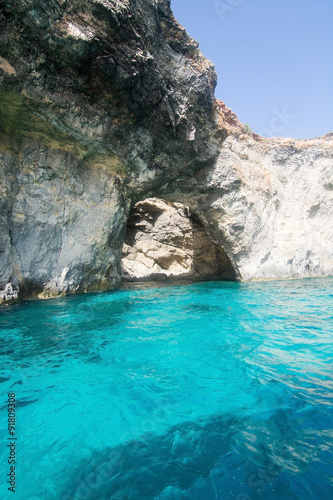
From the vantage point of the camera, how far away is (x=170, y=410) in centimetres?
282

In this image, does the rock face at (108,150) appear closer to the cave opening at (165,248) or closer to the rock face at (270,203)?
the rock face at (270,203)

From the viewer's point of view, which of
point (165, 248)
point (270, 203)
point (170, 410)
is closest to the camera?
point (170, 410)

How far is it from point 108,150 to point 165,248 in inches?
393

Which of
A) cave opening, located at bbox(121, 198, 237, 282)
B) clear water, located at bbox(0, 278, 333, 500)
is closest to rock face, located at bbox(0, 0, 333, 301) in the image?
cave opening, located at bbox(121, 198, 237, 282)

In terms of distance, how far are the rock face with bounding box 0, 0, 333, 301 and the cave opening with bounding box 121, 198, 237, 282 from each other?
319 centimetres

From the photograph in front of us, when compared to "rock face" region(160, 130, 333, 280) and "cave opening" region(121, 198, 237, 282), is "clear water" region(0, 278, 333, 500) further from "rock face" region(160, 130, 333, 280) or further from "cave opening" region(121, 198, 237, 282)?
"cave opening" region(121, 198, 237, 282)

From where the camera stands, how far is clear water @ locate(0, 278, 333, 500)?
198 centimetres

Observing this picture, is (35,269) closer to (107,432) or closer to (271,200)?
(107,432)

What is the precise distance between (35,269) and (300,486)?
8.14 meters

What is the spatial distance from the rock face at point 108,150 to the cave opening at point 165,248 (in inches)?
126

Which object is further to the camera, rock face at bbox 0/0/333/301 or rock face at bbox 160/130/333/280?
rock face at bbox 160/130/333/280

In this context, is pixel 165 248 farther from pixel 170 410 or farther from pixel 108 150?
pixel 170 410

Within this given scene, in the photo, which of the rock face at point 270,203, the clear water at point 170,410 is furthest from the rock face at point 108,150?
the clear water at point 170,410

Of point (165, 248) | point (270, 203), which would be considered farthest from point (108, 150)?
point (165, 248)
